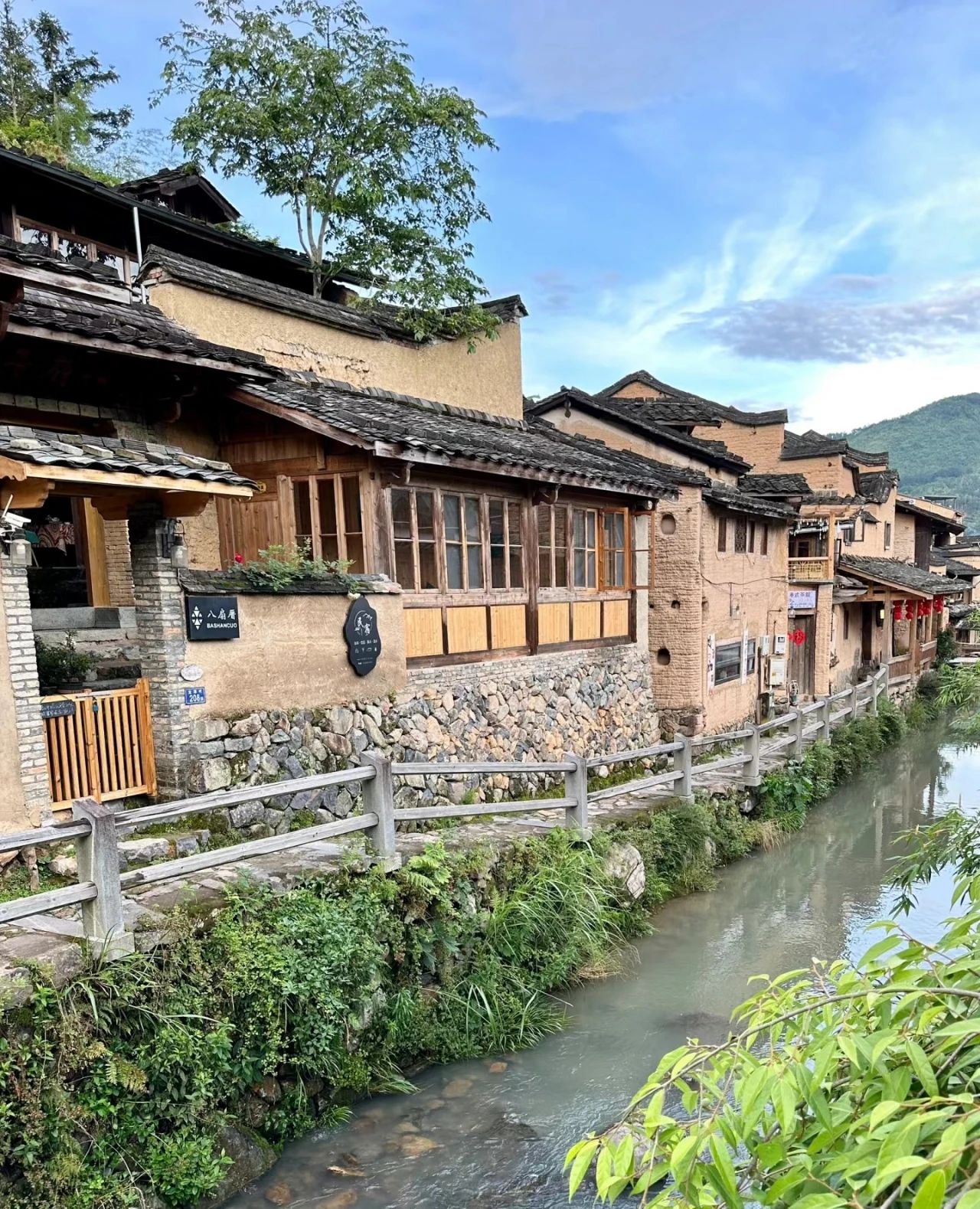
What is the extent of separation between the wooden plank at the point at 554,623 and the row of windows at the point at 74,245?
9168mm

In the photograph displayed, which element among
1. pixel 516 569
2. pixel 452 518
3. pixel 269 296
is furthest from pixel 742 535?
pixel 269 296

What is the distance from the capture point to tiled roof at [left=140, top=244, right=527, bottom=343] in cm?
1013

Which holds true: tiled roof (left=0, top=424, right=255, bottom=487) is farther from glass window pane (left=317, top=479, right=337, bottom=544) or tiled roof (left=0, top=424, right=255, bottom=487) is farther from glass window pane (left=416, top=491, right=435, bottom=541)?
glass window pane (left=416, top=491, right=435, bottom=541)

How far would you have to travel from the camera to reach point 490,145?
16.8 metres

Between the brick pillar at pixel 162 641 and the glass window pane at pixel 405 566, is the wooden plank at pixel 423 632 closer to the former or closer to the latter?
the glass window pane at pixel 405 566

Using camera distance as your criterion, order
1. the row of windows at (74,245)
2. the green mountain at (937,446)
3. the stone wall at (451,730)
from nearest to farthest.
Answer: the stone wall at (451,730)
the row of windows at (74,245)
the green mountain at (937,446)

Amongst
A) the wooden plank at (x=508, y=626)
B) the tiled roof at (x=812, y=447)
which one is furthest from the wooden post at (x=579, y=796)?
the tiled roof at (x=812, y=447)

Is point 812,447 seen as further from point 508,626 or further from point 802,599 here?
point 508,626

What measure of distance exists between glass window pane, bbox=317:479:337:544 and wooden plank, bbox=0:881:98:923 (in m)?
5.63

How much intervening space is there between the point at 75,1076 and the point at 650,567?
1251 cm

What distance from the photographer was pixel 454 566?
10.5 meters

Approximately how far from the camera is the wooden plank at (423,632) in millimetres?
9750

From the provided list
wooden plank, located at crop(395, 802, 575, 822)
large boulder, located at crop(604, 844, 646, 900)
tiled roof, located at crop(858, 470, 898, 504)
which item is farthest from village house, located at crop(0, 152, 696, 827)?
tiled roof, located at crop(858, 470, 898, 504)

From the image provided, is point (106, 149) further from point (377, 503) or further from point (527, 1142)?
point (527, 1142)
